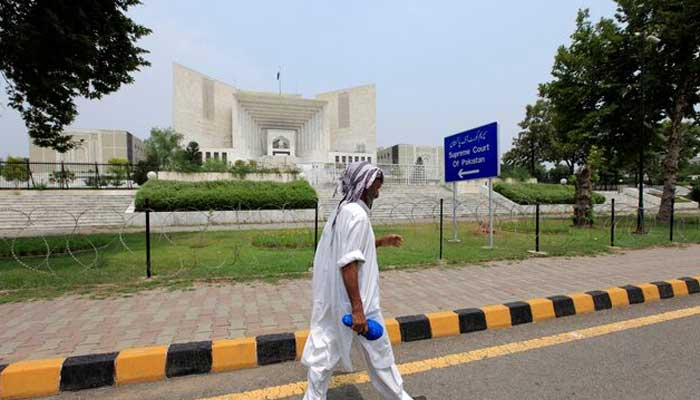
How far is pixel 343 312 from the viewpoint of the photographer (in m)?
2.16

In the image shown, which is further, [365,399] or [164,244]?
[164,244]

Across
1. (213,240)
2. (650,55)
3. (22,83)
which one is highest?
(650,55)

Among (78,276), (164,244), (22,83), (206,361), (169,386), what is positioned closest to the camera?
(169,386)

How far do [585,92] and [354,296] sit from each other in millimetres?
16946

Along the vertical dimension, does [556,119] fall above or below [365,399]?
above

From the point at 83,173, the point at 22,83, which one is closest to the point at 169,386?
the point at 22,83

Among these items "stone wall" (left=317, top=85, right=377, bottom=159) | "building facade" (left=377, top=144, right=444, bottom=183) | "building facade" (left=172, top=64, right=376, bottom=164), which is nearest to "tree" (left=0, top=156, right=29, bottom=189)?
"building facade" (left=172, top=64, right=376, bottom=164)

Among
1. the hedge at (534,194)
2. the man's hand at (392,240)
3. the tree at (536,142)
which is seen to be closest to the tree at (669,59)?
the hedge at (534,194)

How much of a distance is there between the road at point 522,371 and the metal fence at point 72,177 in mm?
24434

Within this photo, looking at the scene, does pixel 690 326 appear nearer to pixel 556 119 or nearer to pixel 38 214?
pixel 556 119

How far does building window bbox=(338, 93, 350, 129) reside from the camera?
48844 millimetres

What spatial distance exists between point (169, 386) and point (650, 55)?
1843cm

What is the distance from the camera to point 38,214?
52.3 ft

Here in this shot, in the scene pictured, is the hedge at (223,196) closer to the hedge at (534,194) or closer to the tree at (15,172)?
the tree at (15,172)
